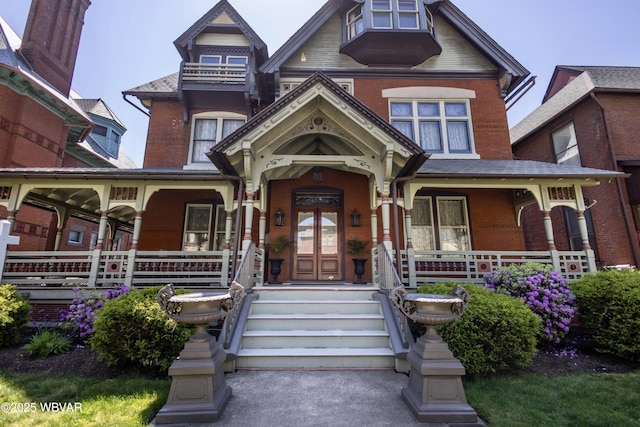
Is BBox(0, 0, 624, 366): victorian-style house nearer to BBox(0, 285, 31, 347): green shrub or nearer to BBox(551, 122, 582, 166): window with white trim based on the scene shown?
BBox(0, 285, 31, 347): green shrub

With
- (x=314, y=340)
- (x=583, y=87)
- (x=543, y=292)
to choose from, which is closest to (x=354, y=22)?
(x=583, y=87)

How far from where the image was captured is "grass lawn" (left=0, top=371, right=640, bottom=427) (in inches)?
132

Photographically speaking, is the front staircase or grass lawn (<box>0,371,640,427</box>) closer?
grass lawn (<box>0,371,640,427</box>)

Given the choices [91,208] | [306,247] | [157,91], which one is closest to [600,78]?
[306,247]

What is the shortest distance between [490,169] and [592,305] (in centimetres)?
391

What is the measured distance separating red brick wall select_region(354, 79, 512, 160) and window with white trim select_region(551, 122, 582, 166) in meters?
4.91

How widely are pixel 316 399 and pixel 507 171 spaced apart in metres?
7.53

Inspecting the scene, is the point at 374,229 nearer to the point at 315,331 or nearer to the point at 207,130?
the point at 315,331

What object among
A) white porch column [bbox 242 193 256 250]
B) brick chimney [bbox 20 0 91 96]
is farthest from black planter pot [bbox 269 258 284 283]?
brick chimney [bbox 20 0 91 96]

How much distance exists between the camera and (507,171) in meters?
8.13

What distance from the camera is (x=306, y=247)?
957 centimetres

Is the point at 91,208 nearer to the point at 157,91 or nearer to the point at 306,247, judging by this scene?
the point at 157,91

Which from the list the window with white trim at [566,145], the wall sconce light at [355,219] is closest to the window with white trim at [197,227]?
the wall sconce light at [355,219]

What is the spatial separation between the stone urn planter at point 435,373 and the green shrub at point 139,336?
3.33m
